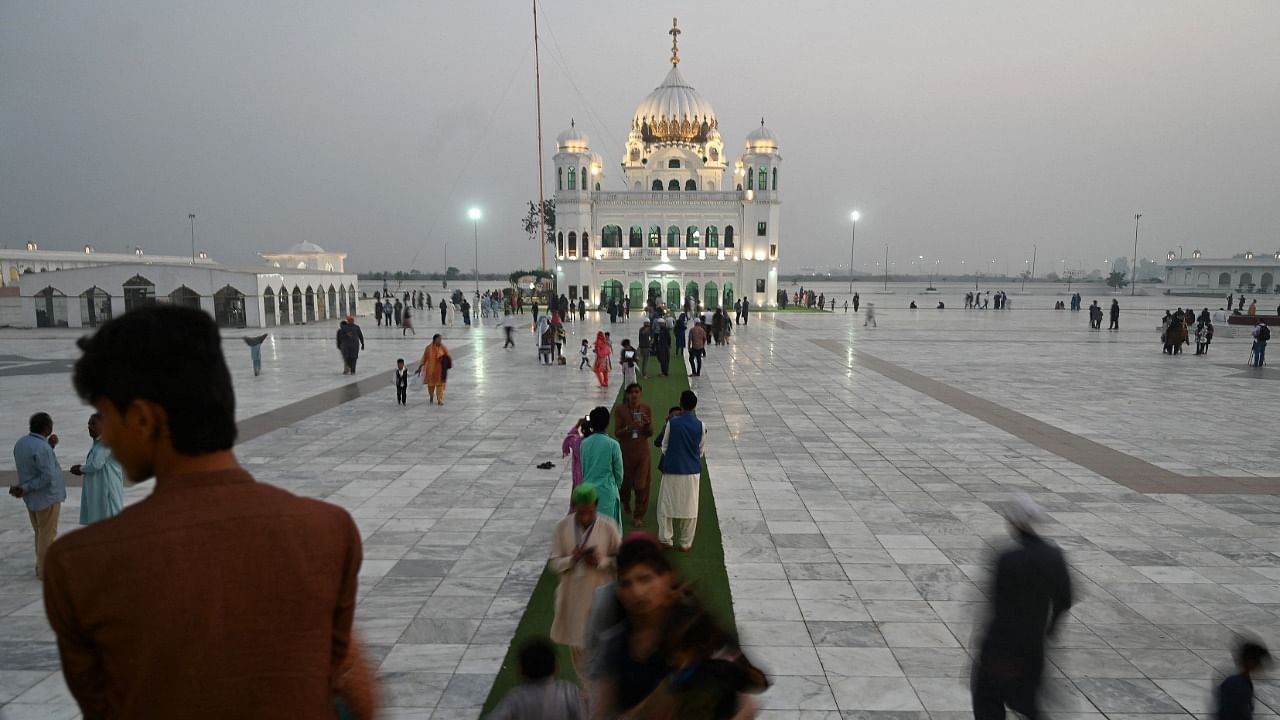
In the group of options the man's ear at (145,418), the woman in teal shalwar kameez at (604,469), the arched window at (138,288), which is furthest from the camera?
the arched window at (138,288)

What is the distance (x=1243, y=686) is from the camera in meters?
3.64

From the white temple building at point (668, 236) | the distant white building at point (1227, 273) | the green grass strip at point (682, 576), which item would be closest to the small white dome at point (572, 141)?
the white temple building at point (668, 236)

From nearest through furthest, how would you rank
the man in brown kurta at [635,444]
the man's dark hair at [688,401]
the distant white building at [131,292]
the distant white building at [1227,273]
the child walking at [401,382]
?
the man's dark hair at [688,401]
the man in brown kurta at [635,444]
the child walking at [401,382]
the distant white building at [131,292]
the distant white building at [1227,273]

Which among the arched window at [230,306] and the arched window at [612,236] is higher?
the arched window at [612,236]

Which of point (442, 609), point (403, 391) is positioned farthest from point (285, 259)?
point (442, 609)

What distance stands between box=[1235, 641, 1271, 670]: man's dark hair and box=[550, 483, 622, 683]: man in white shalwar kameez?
120 inches

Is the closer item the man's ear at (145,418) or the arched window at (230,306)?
the man's ear at (145,418)

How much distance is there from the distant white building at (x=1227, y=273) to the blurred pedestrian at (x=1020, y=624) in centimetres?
13004

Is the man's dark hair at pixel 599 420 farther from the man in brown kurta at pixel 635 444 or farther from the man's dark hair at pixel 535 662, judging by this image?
the man's dark hair at pixel 535 662

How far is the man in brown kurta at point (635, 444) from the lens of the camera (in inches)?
291

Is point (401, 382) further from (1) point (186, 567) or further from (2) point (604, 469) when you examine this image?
(1) point (186, 567)

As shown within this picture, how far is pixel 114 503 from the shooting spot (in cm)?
625

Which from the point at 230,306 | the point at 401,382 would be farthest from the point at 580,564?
the point at 230,306

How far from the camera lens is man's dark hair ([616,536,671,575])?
2.96 meters
